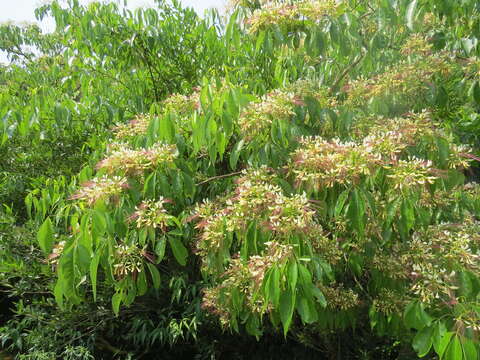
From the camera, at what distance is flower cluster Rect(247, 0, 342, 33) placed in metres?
2.12

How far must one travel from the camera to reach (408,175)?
153 centimetres

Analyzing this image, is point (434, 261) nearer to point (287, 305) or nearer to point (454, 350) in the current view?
point (454, 350)

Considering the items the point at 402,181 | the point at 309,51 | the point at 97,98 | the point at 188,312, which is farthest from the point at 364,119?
the point at 97,98

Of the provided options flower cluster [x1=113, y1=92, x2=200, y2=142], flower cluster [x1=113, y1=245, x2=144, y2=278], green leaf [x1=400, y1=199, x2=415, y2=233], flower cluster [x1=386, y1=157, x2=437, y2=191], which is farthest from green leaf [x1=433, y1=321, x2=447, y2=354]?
flower cluster [x1=113, y1=92, x2=200, y2=142]

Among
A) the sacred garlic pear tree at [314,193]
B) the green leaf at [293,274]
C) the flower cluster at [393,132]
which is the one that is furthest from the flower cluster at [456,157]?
the green leaf at [293,274]

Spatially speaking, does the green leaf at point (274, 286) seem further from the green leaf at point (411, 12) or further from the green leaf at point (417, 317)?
the green leaf at point (411, 12)

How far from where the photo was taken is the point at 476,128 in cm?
477

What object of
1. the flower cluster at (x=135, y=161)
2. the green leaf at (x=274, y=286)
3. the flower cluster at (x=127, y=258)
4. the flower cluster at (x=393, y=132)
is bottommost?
the green leaf at (x=274, y=286)

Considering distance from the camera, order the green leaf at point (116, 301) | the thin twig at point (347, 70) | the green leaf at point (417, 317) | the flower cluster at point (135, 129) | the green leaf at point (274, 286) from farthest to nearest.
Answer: the thin twig at point (347, 70)
the flower cluster at point (135, 129)
the green leaf at point (116, 301)
the green leaf at point (417, 317)
the green leaf at point (274, 286)

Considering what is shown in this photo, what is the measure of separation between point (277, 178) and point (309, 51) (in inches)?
28.1

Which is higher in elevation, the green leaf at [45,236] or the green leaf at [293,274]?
the green leaf at [45,236]

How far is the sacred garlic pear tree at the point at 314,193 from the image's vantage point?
1559 millimetres

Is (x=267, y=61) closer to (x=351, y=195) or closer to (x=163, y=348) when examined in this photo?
(x=351, y=195)

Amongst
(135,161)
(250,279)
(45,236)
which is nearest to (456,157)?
(250,279)
